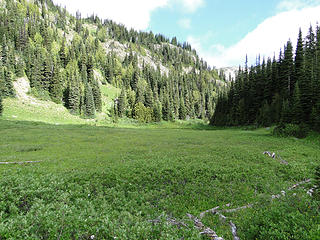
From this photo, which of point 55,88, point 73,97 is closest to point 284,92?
point 73,97

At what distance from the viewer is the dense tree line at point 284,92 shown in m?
39.5

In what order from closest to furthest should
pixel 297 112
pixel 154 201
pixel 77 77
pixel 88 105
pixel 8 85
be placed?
1. pixel 154 201
2. pixel 297 112
3. pixel 8 85
4. pixel 88 105
5. pixel 77 77

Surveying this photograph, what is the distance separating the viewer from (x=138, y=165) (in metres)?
15.6

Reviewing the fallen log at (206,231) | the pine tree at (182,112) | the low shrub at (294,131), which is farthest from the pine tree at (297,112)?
the pine tree at (182,112)

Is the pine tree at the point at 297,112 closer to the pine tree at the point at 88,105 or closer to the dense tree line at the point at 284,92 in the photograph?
the dense tree line at the point at 284,92

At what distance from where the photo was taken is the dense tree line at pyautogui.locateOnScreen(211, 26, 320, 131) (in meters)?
39.5

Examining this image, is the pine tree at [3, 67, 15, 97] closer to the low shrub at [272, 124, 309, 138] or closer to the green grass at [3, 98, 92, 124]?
the green grass at [3, 98, 92, 124]

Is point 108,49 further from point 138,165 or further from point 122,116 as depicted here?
point 138,165

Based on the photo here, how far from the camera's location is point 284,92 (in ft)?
189

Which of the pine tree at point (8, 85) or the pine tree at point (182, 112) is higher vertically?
the pine tree at point (8, 85)

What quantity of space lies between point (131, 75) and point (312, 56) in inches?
4984

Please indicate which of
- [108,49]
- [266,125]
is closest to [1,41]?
[108,49]

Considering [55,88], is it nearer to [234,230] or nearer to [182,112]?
[182,112]

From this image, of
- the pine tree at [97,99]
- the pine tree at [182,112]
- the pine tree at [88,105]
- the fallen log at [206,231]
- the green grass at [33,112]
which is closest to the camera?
the fallen log at [206,231]
